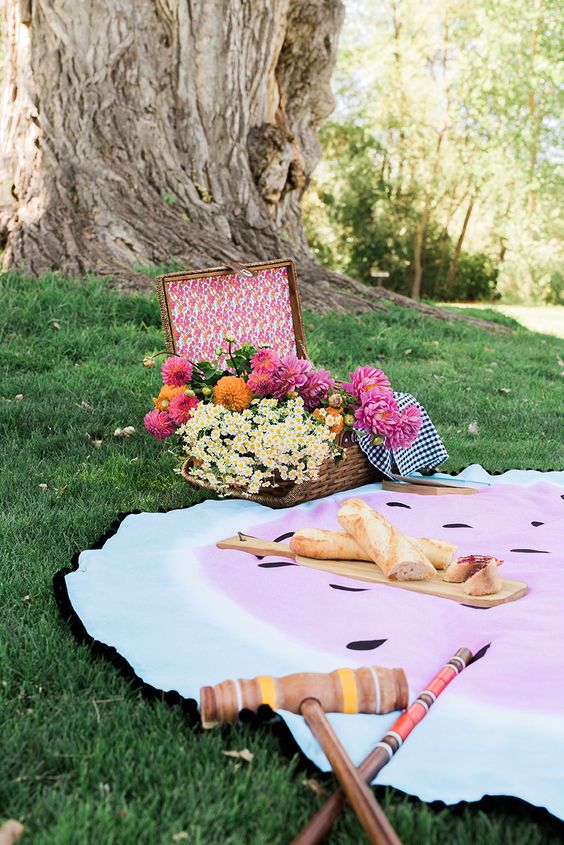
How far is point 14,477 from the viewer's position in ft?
12.3

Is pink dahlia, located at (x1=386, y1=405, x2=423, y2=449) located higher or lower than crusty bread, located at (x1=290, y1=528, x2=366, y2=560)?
higher

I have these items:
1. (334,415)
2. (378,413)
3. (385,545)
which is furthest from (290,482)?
(385,545)

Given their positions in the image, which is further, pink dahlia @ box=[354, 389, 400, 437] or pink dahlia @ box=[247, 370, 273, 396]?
pink dahlia @ box=[354, 389, 400, 437]

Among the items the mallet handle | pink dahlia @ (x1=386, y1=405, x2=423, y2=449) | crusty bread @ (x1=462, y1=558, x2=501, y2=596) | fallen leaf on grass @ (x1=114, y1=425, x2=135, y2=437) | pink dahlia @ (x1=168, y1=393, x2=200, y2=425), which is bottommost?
crusty bread @ (x1=462, y1=558, x2=501, y2=596)

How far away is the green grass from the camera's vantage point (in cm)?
157

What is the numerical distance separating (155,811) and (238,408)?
6.83ft

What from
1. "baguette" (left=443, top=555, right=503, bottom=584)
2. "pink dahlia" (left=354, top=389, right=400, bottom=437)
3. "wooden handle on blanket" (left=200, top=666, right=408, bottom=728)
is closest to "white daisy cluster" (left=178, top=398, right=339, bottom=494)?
"pink dahlia" (left=354, top=389, right=400, bottom=437)

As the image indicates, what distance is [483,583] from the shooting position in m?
2.45

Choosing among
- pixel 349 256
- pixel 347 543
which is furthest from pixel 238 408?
pixel 349 256

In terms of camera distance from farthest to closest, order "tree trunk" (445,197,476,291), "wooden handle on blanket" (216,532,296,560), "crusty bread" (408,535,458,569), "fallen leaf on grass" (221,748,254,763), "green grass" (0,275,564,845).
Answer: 1. "tree trunk" (445,197,476,291)
2. "wooden handle on blanket" (216,532,296,560)
3. "crusty bread" (408,535,458,569)
4. "fallen leaf on grass" (221,748,254,763)
5. "green grass" (0,275,564,845)

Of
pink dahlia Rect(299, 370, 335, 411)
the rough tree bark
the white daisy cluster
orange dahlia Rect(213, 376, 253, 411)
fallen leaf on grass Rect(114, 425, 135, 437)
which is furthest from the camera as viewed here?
the rough tree bark

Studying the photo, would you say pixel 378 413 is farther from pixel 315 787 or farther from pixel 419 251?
pixel 419 251

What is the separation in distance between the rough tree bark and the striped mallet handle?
5279mm

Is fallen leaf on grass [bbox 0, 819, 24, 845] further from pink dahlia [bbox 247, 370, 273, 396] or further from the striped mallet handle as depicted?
pink dahlia [bbox 247, 370, 273, 396]
